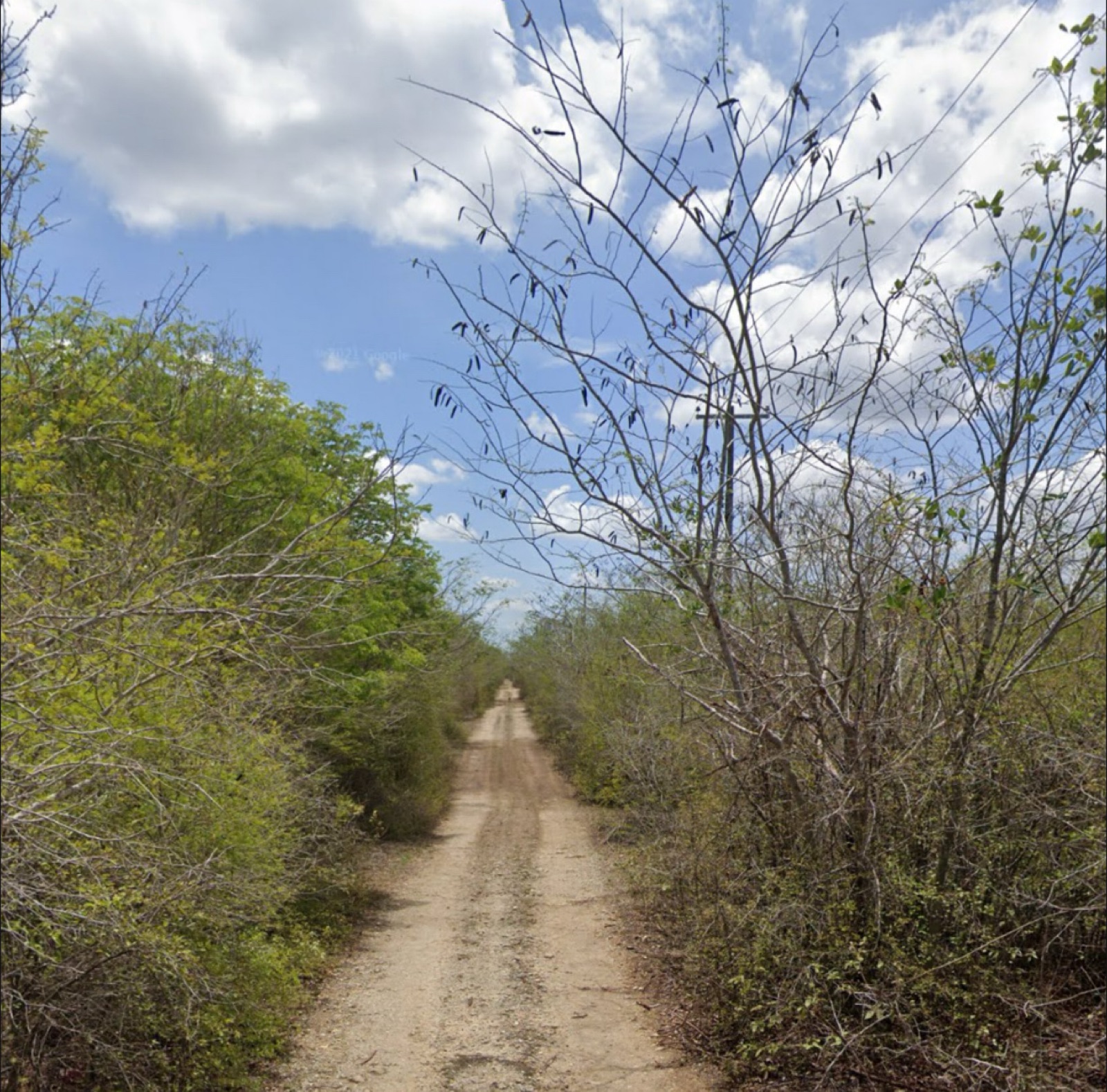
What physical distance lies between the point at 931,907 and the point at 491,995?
4539 millimetres

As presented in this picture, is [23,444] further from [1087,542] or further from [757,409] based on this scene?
[1087,542]

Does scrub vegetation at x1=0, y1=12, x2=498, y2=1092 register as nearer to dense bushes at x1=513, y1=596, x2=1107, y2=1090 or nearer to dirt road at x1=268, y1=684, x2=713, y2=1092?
dirt road at x1=268, y1=684, x2=713, y2=1092

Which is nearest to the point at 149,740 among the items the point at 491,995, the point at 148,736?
the point at 148,736

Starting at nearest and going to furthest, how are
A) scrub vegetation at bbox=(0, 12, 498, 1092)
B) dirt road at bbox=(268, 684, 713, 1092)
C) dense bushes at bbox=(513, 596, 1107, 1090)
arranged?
scrub vegetation at bbox=(0, 12, 498, 1092) → dense bushes at bbox=(513, 596, 1107, 1090) → dirt road at bbox=(268, 684, 713, 1092)

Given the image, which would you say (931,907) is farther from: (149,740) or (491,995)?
(149,740)

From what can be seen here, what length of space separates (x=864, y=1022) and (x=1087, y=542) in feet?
10.2

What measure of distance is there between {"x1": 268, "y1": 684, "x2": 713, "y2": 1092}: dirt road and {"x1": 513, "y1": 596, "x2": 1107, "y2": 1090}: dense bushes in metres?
1.10

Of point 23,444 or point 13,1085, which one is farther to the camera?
point 13,1085

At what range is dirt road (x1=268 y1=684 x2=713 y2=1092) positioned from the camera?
7051 millimetres

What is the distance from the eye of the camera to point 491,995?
9039mm

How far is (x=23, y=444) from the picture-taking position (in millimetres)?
4414

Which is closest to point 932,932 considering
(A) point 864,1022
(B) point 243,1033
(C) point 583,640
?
(A) point 864,1022

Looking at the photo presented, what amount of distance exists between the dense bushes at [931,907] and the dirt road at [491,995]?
1.10m

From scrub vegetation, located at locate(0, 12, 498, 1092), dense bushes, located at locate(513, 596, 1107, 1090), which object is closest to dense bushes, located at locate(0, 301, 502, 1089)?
scrub vegetation, located at locate(0, 12, 498, 1092)
